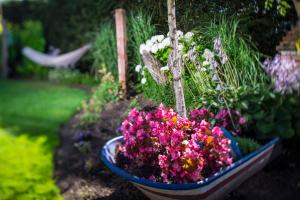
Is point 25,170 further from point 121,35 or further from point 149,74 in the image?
point 149,74

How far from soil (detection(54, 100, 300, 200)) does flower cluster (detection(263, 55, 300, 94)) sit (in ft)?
1.03

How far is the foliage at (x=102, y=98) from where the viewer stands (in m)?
3.92

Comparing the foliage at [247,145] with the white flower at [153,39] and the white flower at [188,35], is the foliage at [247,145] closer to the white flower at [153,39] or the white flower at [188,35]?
the white flower at [188,35]

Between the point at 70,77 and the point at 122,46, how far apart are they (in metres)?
4.30

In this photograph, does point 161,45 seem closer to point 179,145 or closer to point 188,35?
point 188,35

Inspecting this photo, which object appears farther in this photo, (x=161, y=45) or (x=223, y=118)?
(x=161, y=45)

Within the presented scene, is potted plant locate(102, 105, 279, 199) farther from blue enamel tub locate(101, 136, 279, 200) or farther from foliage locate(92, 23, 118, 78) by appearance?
foliage locate(92, 23, 118, 78)

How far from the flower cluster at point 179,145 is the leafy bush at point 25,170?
5.06 feet

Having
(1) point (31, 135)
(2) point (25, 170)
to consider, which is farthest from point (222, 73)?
(1) point (31, 135)

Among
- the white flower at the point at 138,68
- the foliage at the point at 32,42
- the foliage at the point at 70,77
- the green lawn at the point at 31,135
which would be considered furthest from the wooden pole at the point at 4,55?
the white flower at the point at 138,68

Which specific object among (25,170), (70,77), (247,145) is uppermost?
(70,77)

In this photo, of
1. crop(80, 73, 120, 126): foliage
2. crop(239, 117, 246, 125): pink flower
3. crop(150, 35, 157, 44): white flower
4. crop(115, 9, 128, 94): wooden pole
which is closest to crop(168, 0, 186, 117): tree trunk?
crop(150, 35, 157, 44): white flower

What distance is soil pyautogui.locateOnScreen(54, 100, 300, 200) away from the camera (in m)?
2.47

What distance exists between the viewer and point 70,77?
25.2 feet
